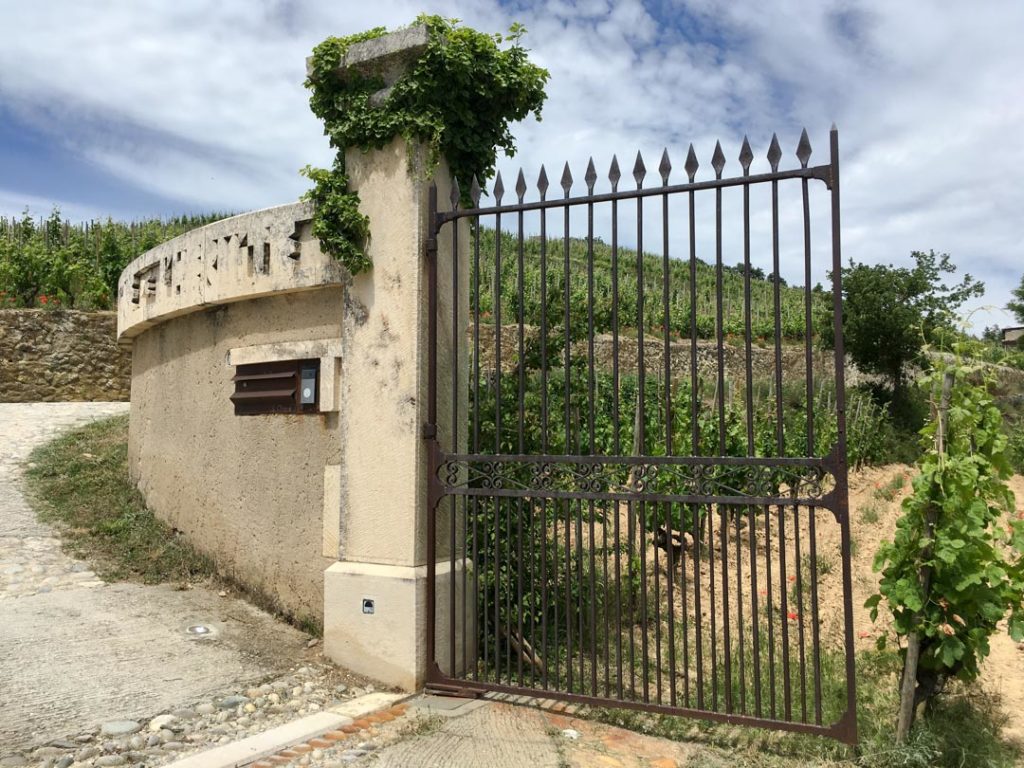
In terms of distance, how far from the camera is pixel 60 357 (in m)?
15.0

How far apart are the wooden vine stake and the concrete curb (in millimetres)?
2512

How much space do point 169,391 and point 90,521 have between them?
51.9 inches

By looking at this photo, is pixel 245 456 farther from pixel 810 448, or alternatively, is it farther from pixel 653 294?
pixel 653 294

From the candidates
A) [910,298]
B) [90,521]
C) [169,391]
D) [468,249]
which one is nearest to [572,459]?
[468,249]

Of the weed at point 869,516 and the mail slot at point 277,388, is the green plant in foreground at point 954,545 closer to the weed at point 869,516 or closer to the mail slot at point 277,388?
the mail slot at point 277,388

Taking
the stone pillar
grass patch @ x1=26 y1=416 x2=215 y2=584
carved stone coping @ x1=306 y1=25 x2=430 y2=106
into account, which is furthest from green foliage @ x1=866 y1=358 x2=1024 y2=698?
grass patch @ x1=26 y1=416 x2=215 y2=584

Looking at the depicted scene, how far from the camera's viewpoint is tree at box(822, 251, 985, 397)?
44.8 ft

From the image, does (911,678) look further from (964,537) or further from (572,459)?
(572,459)

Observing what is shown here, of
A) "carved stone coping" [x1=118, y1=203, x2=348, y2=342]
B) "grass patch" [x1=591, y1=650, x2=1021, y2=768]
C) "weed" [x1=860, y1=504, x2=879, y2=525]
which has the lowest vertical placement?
"grass patch" [x1=591, y1=650, x2=1021, y2=768]

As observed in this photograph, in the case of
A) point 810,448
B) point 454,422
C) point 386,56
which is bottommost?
point 810,448

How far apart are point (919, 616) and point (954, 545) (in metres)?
0.42

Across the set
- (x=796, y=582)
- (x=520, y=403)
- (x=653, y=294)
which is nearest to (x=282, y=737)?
(x=520, y=403)

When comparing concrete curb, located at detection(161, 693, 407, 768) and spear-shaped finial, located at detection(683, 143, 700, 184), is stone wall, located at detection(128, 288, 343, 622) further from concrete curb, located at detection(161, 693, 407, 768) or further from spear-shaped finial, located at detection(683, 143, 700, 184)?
spear-shaped finial, located at detection(683, 143, 700, 184)

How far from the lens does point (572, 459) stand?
3.84 metres
